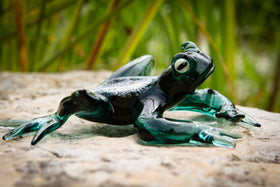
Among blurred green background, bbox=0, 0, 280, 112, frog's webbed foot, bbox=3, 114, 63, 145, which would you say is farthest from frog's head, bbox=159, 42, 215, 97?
blurred green background, bbox=0, 0, 280, 112

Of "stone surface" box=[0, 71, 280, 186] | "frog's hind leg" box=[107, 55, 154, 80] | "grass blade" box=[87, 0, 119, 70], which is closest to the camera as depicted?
"stone surface" box=[0, 71, 280, 186]

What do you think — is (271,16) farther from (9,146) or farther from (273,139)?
(9,146)

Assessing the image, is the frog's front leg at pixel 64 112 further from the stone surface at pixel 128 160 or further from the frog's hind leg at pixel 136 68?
the frog's hind leg at pixel 136 68

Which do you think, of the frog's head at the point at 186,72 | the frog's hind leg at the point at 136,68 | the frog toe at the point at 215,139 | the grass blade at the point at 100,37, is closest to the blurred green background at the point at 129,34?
the grass blade at the point at 100,37

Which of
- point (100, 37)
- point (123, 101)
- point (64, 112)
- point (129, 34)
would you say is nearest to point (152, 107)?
point (123, 101)

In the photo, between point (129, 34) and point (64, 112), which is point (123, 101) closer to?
point (64, 112)

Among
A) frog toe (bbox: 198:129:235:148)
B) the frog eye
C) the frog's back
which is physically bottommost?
frog toe (bbox: 198:129:235:148)

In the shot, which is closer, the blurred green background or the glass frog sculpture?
the glass frog sculpture

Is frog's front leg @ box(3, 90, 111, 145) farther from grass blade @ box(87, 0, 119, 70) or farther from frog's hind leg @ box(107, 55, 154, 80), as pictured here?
grass blade @ box(87, 0, 119, 70)
